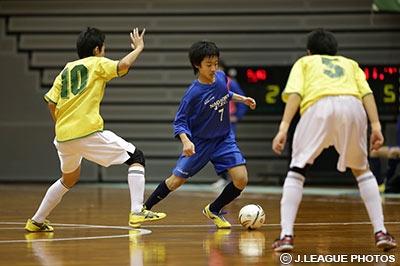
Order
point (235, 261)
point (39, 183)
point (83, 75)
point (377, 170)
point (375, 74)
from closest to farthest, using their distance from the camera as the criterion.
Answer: point (235, 261) < point (83, 75) < point (377, 170) < point (375, 74) < point (39, 183)

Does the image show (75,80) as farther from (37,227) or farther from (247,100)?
(247,100)

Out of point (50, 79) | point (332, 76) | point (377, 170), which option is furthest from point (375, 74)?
point (332, 76)

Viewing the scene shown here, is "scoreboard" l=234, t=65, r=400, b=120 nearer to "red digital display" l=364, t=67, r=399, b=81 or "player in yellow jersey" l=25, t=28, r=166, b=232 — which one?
"red digital display" l=364, t=67, r=399, b=81

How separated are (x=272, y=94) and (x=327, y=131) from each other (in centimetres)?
796

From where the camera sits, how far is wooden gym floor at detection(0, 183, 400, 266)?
446 cm

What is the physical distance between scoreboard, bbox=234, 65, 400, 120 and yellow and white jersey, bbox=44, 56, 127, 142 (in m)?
6.85

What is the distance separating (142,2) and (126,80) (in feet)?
4.13

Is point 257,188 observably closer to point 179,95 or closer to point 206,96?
point 179,95

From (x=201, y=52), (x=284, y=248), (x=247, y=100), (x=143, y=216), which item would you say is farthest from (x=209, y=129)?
(x=284, y=248)

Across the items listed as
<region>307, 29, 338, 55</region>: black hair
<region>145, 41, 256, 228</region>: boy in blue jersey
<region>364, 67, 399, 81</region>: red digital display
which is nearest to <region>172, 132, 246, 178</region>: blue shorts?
<region>145, 41, 256, 228</region>: boy in blue jersey

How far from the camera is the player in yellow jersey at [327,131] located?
4.61 m

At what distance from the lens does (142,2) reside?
1379cm

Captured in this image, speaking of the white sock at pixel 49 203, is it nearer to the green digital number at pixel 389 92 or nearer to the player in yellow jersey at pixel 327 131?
the player in yellow jersey at pixel 327 131

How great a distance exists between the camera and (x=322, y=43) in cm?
488
